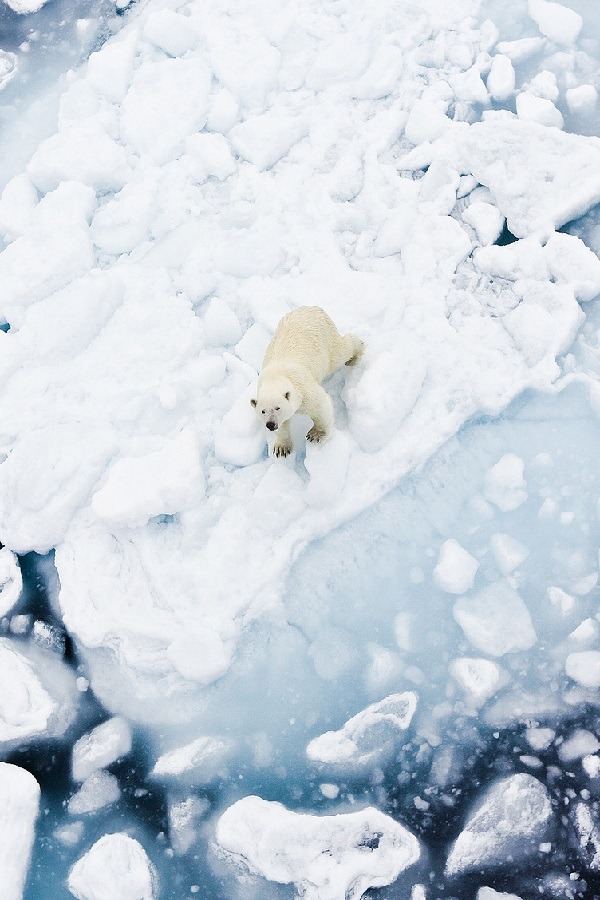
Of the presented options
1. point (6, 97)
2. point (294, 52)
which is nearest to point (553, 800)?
point (294, 52)

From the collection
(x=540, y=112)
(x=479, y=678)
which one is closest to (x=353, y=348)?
(x=479, y=678)

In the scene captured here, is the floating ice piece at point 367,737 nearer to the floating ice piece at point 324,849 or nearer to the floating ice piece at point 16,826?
the floating ice piece at point 324,849

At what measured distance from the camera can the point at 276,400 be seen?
290 centimetres

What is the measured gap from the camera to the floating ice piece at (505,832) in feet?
9.57

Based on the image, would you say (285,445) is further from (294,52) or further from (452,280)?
(294,52)

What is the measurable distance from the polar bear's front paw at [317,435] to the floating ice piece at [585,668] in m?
1.59

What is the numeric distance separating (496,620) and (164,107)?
3955mm

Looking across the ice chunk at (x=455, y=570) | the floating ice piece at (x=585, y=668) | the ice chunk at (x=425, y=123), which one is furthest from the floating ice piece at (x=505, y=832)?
the ice chunk at (x=425, y=123)

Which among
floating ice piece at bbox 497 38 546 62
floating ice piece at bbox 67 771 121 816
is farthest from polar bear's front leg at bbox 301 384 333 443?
floating ice piece at bbox 497 38 546 62

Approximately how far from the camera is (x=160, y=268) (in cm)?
421

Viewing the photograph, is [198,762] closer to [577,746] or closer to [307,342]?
[577,746]

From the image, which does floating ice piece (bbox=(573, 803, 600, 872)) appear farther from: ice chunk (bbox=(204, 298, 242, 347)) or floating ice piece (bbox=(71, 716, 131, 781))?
ice chunk (bbox=(204, 298, 242, 347))

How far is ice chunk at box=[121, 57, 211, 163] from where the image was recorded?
457cm

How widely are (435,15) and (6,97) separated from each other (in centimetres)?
337
